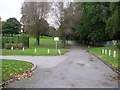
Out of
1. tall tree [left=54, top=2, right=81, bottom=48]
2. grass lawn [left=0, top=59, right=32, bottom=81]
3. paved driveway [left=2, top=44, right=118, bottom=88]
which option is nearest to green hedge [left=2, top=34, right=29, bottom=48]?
tall tree [left=54, top=2, right=81, bottom=48]

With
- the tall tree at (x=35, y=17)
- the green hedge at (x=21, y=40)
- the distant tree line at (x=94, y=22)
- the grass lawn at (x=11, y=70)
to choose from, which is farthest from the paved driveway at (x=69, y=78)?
the tall tree at (x=35, y=17)

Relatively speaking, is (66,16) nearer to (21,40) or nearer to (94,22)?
(94,22)

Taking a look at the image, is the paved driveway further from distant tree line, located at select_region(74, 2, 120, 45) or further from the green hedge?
distant tree line, located at select_region(74, 2, 120, 45)

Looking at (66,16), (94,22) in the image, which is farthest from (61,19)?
(94,22)

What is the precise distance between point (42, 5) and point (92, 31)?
1280 cm

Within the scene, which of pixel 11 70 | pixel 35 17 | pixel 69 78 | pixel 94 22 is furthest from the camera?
pixel 35 17

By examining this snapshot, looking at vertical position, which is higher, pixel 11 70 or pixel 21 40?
pixel 21 40

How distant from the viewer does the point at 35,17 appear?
215ft

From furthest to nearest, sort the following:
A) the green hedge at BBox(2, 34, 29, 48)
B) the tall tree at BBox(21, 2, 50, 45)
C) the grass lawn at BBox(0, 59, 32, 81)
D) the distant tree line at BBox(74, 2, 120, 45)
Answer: the tall tree at BBox(21, 2, 50, 45) < the distant tree line at BBox(74, 2, 120, 45) < the green hedge at BBox(2, 34, 29, 48) < the grass lawn at BBox(0, 59, 32, 81)

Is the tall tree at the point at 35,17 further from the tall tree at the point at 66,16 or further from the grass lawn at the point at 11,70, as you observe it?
the grass lawn at the point at 11,70

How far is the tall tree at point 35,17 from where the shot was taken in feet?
215

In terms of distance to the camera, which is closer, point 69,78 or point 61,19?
point 69,78

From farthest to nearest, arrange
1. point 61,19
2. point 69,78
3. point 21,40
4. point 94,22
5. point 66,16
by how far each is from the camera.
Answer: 1. point 61,19
2. point 66,16
3. point 94,22
4. point 21,40
5. point 69,78

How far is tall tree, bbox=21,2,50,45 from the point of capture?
65.5 m
